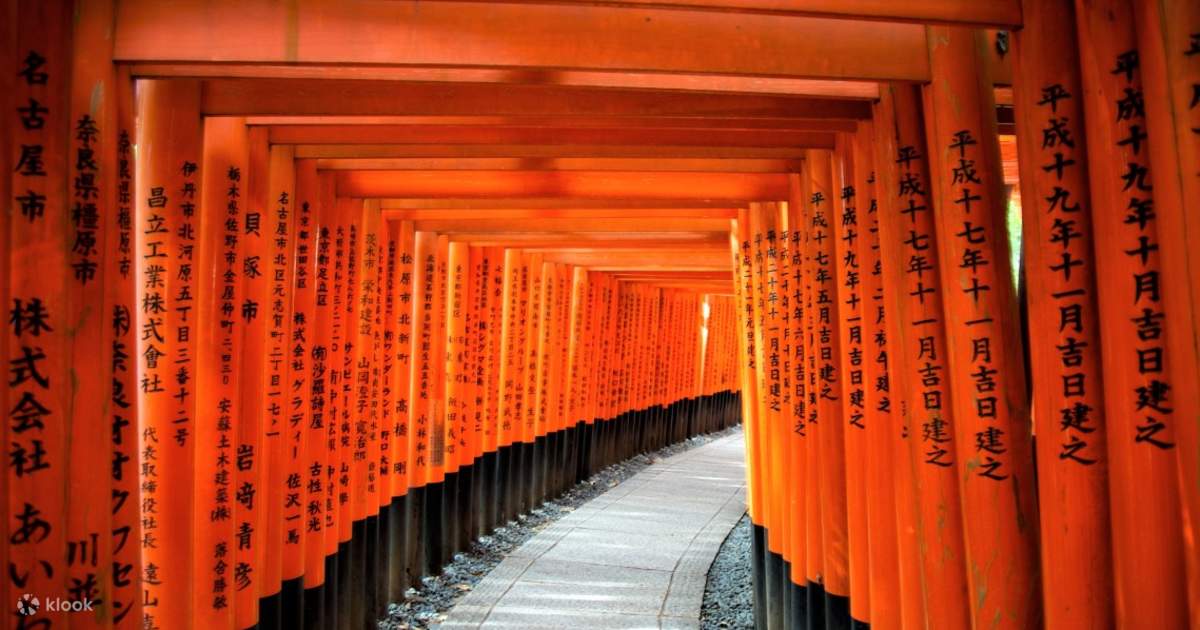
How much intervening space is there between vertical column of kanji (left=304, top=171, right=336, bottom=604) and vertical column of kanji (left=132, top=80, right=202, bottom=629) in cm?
148

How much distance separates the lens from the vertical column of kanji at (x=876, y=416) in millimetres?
3756

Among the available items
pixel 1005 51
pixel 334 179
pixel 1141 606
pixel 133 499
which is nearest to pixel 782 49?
pixel 1005 51

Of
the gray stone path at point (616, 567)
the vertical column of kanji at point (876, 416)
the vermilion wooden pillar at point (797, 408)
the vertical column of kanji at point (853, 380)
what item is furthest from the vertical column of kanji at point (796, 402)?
the gray stone path at point (616, 567)

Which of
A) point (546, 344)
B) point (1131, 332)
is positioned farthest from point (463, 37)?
point (546, 344)

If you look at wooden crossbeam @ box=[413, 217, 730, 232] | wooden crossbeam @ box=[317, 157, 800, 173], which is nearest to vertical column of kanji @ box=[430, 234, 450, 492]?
wooden crossbeam @ box=[413, 217, 730, 232]

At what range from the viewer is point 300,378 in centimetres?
514

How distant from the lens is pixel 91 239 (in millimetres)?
2854

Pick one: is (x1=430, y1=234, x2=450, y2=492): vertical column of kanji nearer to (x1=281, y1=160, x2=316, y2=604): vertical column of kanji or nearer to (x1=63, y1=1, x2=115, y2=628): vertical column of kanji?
(x1=281, y1=160, x2=316, y2=604): vertical column of kanji

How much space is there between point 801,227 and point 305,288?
3023mm

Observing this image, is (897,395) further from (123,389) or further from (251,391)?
(251,391)

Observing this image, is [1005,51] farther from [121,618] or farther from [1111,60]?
[121,618]

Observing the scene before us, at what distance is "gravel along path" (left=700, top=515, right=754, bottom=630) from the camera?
23.5 feet

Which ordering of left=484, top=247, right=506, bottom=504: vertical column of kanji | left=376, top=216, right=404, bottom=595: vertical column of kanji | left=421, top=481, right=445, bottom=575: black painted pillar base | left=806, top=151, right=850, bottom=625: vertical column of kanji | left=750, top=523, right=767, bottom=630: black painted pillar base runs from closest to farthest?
left=806, top=151, right=850, bottom=625: vertical column of kanji
left=750, top=523, right=767, bottom=630: black painted pillar base
left=376, top=216, right=404, bottom=595: vertical column of kanji
left=421, top=481, right=445, bottom=575: black painted pillar base
left=484, top=247, right=506, bottom=504: vertical column of kanji

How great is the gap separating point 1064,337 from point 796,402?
2808mm
